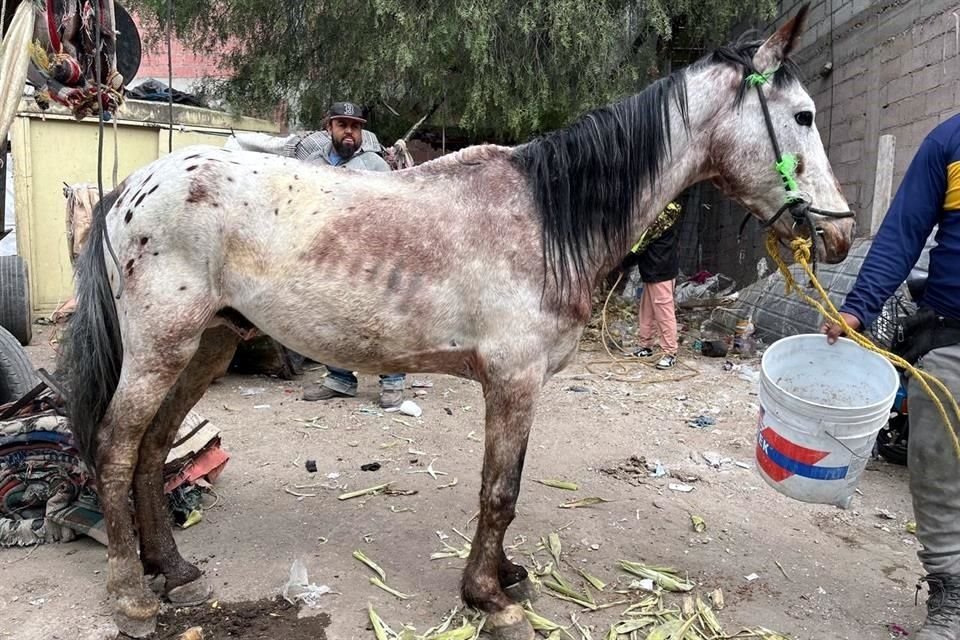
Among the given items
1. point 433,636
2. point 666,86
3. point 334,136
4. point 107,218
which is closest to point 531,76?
point 334,136

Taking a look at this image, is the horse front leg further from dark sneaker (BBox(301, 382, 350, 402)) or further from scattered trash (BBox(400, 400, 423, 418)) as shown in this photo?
dark sneaker (BBox(301, 382, 350, 402))

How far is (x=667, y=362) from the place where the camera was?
277 inches

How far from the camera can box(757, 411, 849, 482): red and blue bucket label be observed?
2.57m

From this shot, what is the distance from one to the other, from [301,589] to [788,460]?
2.08 metres

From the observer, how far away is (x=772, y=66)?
102 inches

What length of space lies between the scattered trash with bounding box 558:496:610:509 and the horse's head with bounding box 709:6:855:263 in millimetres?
1916

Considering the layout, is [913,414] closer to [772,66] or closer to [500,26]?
[772,66]

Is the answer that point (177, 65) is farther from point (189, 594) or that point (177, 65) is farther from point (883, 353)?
point (883, 353)

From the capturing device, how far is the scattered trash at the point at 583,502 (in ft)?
12.4

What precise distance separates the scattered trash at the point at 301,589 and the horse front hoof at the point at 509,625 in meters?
0.74

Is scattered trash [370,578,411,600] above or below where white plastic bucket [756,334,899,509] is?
below

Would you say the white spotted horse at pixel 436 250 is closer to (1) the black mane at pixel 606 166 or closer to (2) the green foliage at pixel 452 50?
(1) the black mane at pixel 606 166

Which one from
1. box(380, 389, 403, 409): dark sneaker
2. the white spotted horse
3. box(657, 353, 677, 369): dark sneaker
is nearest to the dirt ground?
box(380, 389, 403, 409): dark sneaker

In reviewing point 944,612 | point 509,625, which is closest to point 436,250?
point 509,625
